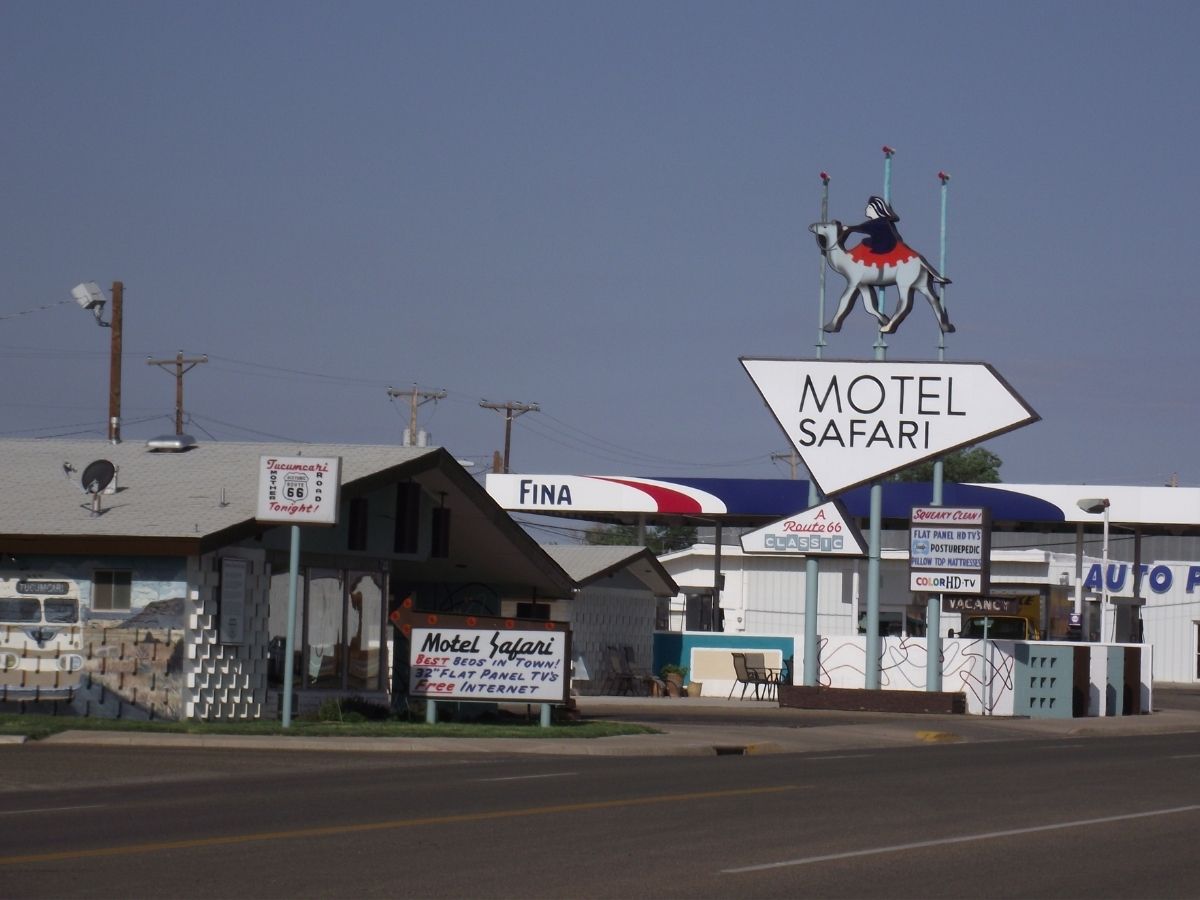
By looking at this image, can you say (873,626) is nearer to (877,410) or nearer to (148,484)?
(877,410)

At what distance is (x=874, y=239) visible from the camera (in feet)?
123

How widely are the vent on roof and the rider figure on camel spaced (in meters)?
15.8

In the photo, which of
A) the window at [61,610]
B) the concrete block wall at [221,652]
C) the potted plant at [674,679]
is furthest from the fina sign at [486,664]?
the potted plant at [674,679]

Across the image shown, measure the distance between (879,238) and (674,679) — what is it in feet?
39.7

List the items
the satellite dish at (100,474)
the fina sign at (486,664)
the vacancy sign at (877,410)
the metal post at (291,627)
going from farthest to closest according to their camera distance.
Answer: the vacancy sign at (877,410) → the fina sign at (486,664) → the satellite dish at (100,474) → the metal post at (291,627)

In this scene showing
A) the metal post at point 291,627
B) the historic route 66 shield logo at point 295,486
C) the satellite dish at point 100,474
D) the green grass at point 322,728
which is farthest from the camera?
the satellite dish at point 100,474

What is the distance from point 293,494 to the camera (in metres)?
23.3

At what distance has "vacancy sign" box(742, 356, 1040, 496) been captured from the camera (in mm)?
35188

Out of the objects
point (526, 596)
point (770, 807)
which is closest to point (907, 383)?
point (526, 596)

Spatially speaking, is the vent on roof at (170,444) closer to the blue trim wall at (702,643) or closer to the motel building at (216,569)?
the motel building at (216,569)

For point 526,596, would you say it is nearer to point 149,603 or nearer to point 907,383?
point 907,383

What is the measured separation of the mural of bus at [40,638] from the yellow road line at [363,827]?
36.4ft

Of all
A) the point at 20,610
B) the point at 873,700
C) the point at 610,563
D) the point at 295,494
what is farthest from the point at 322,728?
the point at 610,563

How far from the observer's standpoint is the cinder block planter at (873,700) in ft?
114
